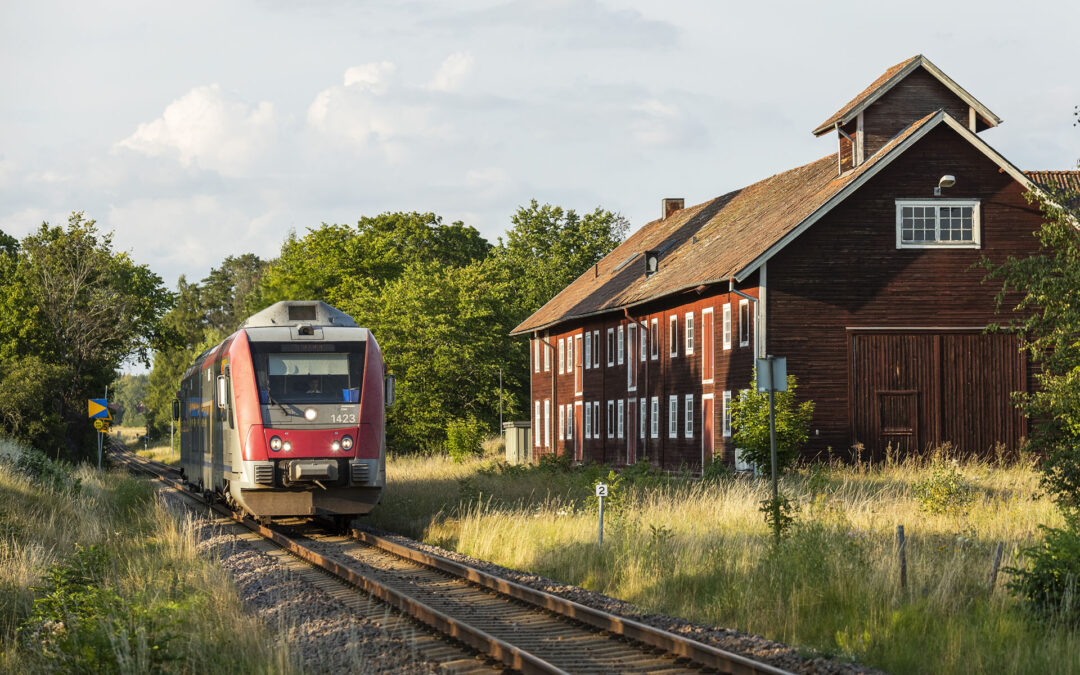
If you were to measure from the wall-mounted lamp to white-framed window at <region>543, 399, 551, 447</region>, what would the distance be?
2296 cm

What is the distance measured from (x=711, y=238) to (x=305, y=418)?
23684 millimetres

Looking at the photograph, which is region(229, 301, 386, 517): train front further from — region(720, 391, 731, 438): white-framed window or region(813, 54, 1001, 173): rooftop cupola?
region(813, 54, 1001, 173): rooftop cupola

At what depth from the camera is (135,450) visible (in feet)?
318

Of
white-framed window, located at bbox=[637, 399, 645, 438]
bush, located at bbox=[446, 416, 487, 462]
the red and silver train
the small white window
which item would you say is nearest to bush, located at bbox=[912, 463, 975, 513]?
the red and silver train

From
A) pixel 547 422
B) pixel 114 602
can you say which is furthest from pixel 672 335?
pixel 114 602

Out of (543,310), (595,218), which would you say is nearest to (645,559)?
(543,310)

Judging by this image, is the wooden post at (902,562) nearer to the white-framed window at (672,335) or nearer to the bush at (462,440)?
the white-framed window at (672,335)

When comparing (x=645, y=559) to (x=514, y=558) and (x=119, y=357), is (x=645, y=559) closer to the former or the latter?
(x=514, y=558)

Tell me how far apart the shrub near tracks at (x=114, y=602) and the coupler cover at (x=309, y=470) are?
1.70 metres

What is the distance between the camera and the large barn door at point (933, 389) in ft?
108

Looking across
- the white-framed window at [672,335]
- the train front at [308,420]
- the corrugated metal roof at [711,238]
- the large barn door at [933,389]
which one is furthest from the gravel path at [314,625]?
the white-framed window at [672,335]

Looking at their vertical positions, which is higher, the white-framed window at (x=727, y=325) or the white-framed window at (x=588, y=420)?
the white-framed window at (x=727, y=325)

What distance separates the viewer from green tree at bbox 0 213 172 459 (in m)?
51.3

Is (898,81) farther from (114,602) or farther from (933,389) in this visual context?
(114,602)
